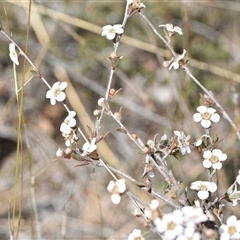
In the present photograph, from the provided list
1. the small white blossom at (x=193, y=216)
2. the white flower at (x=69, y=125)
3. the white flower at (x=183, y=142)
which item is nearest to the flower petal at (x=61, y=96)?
the white flower at (x=69, y=125)

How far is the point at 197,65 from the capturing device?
72.0 inches

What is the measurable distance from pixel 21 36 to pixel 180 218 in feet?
4.81

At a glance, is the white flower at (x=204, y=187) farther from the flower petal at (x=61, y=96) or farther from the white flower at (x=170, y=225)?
the flower petal at (x=61, y=96)

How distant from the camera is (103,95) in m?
1.89

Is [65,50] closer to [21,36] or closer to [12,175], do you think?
[21,36]

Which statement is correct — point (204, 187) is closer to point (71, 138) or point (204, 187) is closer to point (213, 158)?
point (213, 158)

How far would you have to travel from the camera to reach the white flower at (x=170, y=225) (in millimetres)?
659

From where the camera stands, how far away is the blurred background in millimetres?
1736

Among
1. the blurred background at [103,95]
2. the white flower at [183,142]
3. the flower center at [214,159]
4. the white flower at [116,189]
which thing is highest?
the blurred background at [103,95]

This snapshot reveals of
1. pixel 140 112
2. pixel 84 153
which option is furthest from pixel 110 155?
pixel 84 153

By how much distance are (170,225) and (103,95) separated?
125cm

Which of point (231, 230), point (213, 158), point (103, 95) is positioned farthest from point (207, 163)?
point (103, 95)

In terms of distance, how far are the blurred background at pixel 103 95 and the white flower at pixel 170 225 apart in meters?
0.98

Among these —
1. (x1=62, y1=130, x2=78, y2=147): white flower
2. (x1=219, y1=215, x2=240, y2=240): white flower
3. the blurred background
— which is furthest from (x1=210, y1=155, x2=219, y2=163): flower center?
the blurred background
